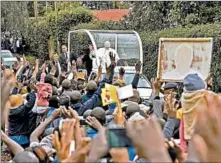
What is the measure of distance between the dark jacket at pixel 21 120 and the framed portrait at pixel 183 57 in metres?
2.20

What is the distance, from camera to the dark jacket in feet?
30.3

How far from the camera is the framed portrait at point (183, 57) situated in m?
9.86

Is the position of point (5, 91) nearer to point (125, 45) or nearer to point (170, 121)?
point (170, 121)

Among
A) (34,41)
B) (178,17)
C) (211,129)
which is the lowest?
(34,41)

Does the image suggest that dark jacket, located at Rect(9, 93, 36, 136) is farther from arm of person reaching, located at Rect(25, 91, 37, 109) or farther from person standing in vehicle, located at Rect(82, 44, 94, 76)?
person standing in vehicle, located at Rect(82, 44, 94, 76)

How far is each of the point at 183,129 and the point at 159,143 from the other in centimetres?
290

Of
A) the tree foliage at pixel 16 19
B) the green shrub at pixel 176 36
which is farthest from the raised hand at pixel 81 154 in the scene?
the tree foliage at pixel 16 19

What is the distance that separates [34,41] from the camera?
1387 inches

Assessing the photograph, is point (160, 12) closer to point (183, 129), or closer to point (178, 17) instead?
point (178, 17)

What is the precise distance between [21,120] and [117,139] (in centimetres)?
580

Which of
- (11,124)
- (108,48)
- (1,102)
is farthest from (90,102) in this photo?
(108,48)

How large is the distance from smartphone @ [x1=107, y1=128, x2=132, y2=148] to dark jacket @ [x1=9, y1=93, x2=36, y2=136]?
221 inches

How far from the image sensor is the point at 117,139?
3.70 meters

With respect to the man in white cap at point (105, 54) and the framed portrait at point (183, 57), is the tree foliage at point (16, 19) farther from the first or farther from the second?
the framed portrait at point (183, 57)
